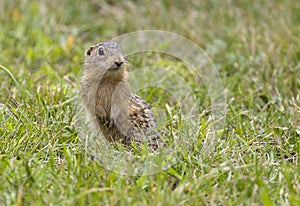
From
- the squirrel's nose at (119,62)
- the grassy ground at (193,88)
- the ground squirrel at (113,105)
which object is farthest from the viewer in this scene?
Answer: the ground squirrel at (113,105)

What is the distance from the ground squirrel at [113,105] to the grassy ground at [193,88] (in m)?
0.28

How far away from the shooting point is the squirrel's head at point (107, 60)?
15.4 ft

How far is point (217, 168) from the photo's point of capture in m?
4.07

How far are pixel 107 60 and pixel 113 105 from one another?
39 centimetres

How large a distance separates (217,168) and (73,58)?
333 cm

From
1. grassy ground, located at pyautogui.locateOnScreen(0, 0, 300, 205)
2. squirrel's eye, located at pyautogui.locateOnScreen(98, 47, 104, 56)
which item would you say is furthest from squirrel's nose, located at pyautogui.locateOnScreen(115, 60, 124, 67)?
grassy ground, located at pyautogui.locateOnScreen(0, 0, 300, 205)

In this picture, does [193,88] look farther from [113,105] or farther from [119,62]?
[119,62]

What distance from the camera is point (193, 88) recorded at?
608 centimetres

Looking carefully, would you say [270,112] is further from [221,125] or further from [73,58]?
[73,58]

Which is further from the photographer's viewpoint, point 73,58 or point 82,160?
point 73,58

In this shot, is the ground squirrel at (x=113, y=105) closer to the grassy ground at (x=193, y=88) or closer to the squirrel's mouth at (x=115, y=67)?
Result: the squirrel's mouth at (x=115, y=67)

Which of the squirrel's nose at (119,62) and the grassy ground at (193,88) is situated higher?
the squirrel's nose at (119,62)

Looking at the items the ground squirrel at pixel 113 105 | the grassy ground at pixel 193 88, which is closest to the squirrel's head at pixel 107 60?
the ground squirrel at pixel 113 105

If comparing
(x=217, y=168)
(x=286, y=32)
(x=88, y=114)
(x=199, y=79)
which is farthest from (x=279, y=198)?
(x=286, y=32)
